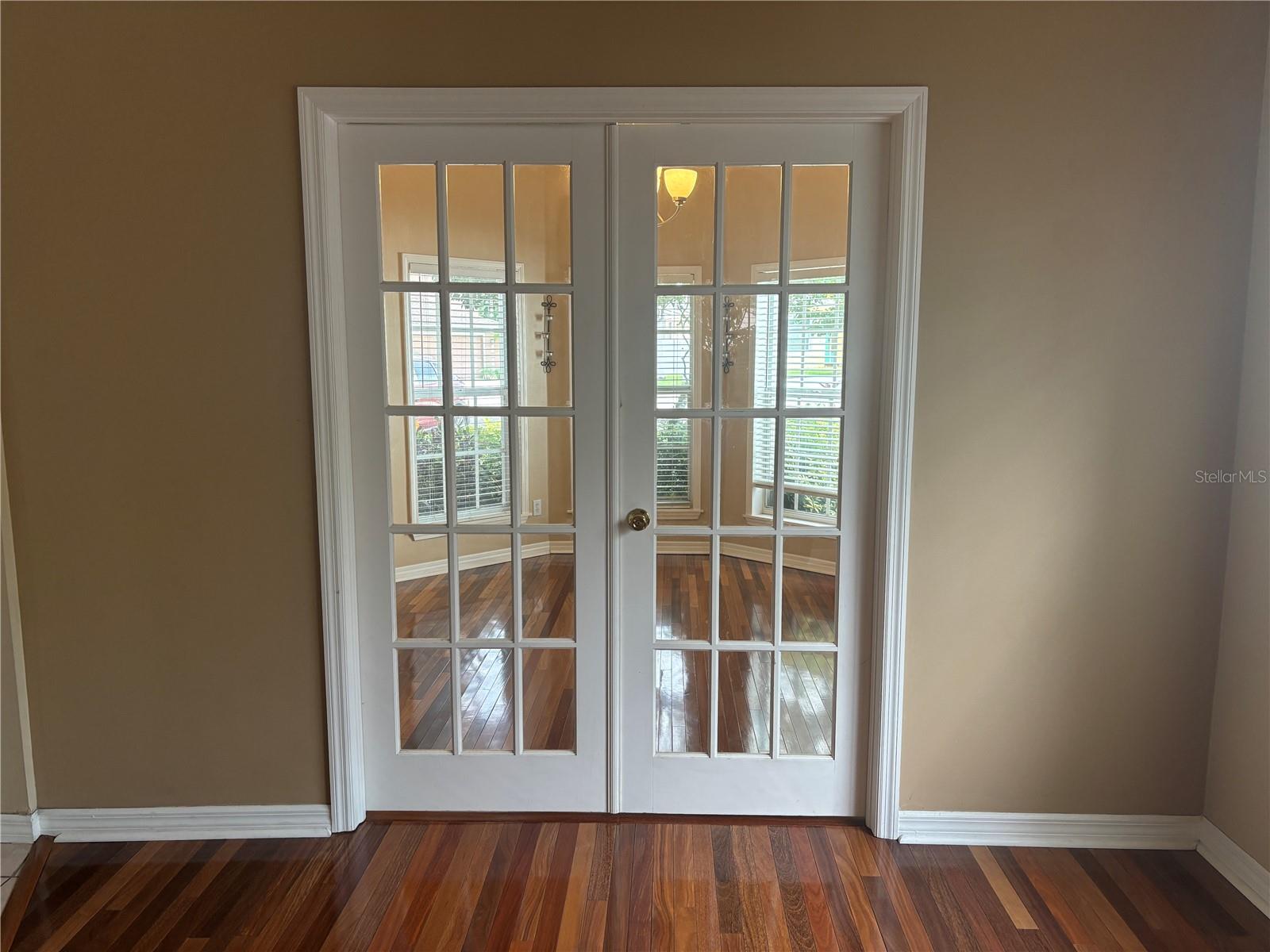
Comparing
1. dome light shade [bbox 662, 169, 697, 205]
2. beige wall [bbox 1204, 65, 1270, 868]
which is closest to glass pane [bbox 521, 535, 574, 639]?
dome light shade [bbox 662, 169, 697, 205]

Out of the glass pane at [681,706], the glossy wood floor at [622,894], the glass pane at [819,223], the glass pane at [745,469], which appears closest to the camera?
the glossy wood floor at [622,894]

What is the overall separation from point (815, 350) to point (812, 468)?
34cm

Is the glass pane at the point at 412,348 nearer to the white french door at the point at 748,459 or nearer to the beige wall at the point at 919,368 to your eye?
the beige wall at the point at 919,368

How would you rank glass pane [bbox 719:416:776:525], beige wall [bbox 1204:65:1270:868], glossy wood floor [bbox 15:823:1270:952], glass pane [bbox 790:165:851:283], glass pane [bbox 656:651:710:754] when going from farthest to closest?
glass pane [bbox 656:651:710:754] → glass pane [bbox 719:416:776:525] → glass pane [bbox 790:165:851:283] → beige wall [bbox 1204:65:1270:868] → glossy wood floor [bbox 15:823:1270:952]

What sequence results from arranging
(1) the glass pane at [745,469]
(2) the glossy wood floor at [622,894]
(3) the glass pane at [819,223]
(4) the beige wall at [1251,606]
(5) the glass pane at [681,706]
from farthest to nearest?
(5) the glass pane at [681,706] < (1) the glass pane at [745,469] < (3) the glass pane at [819,223] < (4) the beige wall at [1251,606] < (2) the glossy wood floor at [622,894]

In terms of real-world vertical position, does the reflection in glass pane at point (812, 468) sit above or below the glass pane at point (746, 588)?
above

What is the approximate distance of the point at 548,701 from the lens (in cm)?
225

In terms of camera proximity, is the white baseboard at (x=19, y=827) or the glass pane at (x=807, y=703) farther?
the glass pane at (x=807, y=703)

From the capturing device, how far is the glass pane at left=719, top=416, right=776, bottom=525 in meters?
2.10

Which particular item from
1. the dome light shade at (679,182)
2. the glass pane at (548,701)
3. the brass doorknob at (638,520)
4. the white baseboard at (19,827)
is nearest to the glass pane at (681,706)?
the glass pane at (548,701)

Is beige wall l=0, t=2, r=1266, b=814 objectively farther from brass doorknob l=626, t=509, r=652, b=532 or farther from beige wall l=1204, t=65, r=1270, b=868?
brass doorknob l=626, t=509, r=652, b=532

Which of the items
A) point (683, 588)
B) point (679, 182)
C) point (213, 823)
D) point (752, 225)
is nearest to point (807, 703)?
point (683, 588)

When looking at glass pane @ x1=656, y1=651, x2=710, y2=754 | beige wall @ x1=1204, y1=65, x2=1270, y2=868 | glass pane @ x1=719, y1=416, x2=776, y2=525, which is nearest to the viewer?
beige wall @ x1=1204, y1=65, x2=1270, y2=868

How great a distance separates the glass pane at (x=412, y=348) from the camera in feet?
6.76
